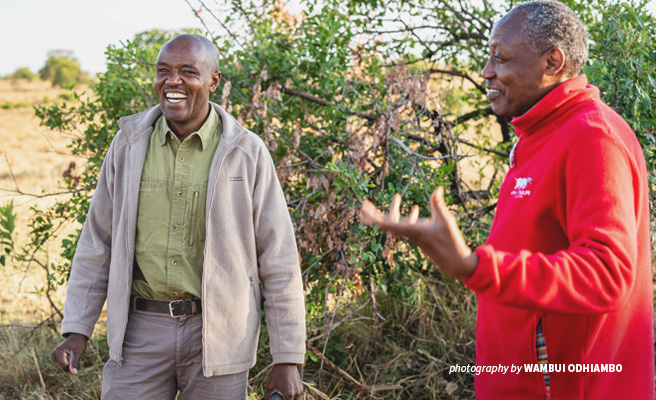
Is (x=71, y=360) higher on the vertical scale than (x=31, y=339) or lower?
higher

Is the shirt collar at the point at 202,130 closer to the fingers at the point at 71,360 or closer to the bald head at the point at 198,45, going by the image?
the bald head at the point at 198,45

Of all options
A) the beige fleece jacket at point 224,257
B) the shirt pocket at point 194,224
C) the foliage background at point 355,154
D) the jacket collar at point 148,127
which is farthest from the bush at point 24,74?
the shirt pocket at point 194,224

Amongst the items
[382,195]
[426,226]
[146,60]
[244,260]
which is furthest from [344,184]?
[426,226]

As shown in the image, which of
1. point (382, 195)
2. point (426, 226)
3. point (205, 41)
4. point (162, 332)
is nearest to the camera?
point (426, 226)

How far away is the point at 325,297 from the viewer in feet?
12.0

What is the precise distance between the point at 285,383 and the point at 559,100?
1.46m

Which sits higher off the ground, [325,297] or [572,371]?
[572,371]

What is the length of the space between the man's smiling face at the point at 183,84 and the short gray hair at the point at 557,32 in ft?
4.57

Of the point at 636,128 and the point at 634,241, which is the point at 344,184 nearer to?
the point at 636,128

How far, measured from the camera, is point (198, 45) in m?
2.63

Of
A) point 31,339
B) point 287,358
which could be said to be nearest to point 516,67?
point 287,358

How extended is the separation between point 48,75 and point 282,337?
35022mm

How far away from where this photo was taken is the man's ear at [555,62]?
168 centimetres

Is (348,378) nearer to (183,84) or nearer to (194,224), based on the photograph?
(194,224)
